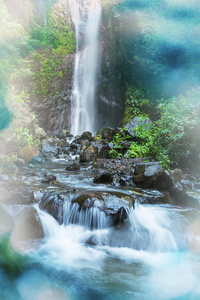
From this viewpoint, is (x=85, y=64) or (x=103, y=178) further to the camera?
(x=85, y=64)

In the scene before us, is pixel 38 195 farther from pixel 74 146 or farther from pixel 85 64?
pixel 85 64

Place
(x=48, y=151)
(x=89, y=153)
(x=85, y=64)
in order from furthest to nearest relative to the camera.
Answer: (x=85, y=64) < (x=48, y=151) < (x=89, y=153)

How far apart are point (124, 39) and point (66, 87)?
6884 millimetres

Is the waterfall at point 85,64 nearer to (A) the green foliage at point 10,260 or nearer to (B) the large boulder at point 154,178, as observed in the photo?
(B) the large boulder at point 154,178

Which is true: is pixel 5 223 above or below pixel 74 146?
below

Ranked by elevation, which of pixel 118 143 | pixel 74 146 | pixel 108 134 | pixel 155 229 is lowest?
pixel 155 229

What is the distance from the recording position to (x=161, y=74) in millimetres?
14336

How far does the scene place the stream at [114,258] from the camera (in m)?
2.65

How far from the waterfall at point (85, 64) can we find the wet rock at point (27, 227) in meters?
14.8

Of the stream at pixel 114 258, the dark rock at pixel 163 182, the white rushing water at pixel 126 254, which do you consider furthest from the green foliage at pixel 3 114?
the dark rock at pixel 163 182

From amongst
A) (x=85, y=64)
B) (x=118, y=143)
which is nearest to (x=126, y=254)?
(x=118, y=143)

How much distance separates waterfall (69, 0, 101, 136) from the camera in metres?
19.0

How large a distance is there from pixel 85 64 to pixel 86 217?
19.2 metres

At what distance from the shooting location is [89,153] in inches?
395
